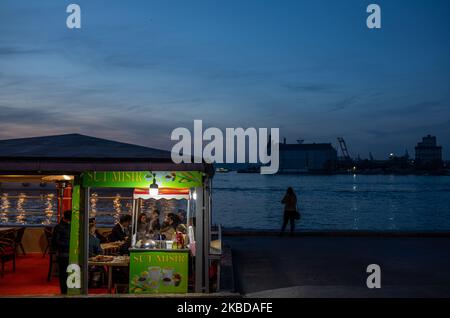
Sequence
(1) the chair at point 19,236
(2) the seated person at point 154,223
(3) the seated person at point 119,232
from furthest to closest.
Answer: (1) the chair at point 19,236, (3) the seated person at point 119,232, (2) the seated person at point 154,223

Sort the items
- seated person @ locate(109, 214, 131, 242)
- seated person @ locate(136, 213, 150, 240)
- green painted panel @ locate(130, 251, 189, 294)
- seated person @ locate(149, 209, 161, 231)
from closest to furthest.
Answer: green painted panel @ locate(130, 251, 189, 294)
seated person @ locate(136, 213, 150, 240)
seated person @ locate(149, 209, 161, 231)
seated person @ locate(109, 214, 131, 242)

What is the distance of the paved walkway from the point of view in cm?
941

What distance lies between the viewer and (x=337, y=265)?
12680mm

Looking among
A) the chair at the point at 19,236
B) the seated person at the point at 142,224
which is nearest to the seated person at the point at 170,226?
the seated person at the point at 142,224

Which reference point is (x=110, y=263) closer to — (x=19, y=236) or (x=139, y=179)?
(x=139, y=179)

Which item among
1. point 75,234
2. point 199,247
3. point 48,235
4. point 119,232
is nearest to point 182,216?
point 119,232

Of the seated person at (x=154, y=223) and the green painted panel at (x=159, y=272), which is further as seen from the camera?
the seated person at (x=154, y=223)

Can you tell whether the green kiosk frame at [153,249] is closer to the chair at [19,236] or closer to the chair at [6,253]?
the chair at [6,253]

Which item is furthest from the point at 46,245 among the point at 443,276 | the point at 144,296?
the point at 443,276

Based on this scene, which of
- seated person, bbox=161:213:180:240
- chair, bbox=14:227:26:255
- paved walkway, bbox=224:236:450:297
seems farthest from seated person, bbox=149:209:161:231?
chair, bbox=14:227:26:255

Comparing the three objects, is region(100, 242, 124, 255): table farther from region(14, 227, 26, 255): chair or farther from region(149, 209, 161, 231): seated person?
region(14, 227, 26, 255): chair

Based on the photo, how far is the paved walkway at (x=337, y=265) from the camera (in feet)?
30.9

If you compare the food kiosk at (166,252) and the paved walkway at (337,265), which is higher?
the food kiosk at (166,252)
